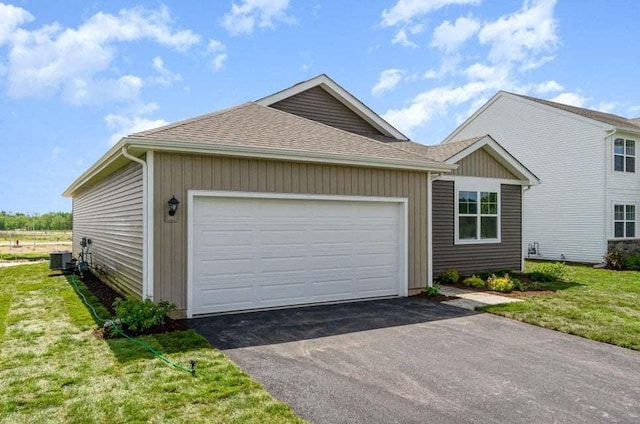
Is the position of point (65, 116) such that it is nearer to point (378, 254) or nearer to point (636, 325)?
point (378, 254)

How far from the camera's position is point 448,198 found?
464 inches

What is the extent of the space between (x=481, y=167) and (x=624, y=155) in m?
8.39

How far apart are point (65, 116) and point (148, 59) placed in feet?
42.1

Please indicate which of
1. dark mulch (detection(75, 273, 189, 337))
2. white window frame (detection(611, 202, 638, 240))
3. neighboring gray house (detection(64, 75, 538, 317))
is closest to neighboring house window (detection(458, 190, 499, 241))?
neighboring gray house (detection(64, 75, 538, 317))

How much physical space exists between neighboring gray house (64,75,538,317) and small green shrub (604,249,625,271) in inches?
383

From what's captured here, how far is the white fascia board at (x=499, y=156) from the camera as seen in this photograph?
11914 mm

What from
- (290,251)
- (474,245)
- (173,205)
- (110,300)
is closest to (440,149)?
(474,245)

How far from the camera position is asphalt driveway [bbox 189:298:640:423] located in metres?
3.71

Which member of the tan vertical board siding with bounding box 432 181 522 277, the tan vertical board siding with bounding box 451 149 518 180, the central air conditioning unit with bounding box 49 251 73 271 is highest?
the tan vertical board siding with bounding box 451 149 518 180

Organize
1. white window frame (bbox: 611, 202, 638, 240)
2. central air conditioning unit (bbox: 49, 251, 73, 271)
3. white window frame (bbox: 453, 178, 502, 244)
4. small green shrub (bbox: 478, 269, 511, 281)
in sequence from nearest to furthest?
1. small green shrub (bbox: 478, 269, 511, 281)
2. white window frame (bbox: 453, 178, 502, 244)
3. central air conditioning unit (bbox: 49, 251, 73, 271)
4. white window frame (bbox: 611, 202, 638, 240)

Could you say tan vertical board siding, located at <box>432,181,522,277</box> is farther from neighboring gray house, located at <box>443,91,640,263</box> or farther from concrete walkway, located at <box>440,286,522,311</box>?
neighboring gray house, located at <box>443,91,640,263</box>

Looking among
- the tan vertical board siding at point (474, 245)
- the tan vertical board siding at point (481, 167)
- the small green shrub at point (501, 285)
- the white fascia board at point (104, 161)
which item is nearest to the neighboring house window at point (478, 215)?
the tan vertical board siding at point (474, 245)

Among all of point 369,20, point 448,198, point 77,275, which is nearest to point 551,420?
point 448,198

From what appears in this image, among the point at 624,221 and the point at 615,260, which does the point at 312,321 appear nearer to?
the point at 615,260
